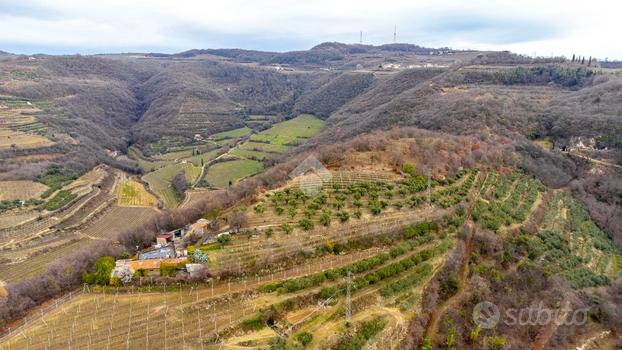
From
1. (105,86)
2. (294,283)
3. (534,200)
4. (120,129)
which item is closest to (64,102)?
(120,129)

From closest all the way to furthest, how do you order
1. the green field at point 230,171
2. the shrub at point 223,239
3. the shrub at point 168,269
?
the shrub at point 168,269 → the shrub at point 223,239 → the green field at point 230,171

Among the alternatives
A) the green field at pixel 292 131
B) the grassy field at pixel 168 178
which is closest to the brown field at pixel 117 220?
the grassy field at pixel 168 178

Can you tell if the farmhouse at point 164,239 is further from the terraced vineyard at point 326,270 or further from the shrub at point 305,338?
the shrub at point 305,338

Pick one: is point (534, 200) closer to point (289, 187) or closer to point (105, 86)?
point (289, 187)

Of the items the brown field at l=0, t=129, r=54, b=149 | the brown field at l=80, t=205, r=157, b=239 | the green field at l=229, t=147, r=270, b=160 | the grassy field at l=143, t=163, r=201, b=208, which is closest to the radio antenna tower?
the brown field at l=80, t=205, r=157, b=239

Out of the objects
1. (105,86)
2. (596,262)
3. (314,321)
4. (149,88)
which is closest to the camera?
(314,321)

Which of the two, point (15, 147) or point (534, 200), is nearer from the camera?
point (534, 200)
